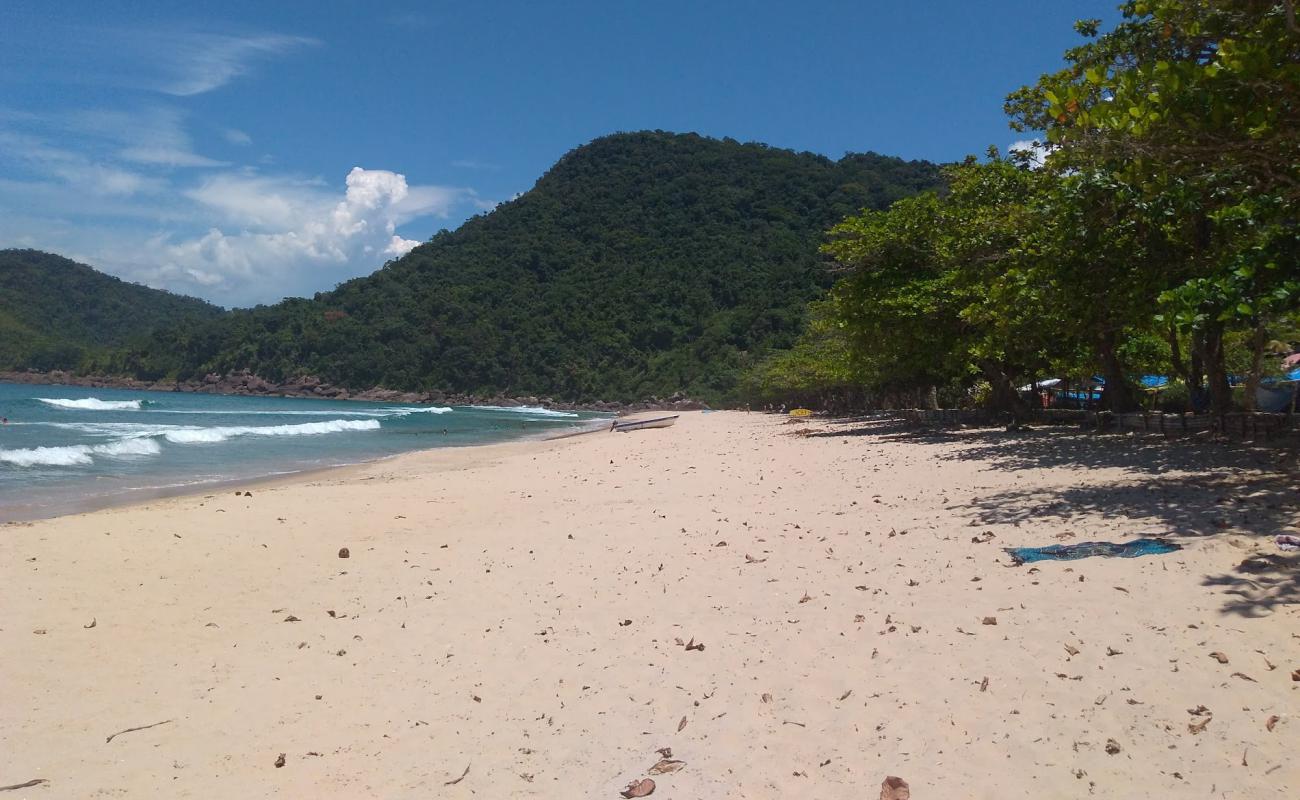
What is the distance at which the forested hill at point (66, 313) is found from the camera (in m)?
117

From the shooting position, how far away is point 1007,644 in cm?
462

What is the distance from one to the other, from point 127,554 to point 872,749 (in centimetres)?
795

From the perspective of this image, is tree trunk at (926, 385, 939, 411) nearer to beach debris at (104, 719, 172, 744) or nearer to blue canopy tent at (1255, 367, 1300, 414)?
blue canopy tent at (1255, 367, 1300, 414)

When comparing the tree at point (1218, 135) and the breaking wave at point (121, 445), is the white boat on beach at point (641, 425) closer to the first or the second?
the breaking wave at point (121, 445)

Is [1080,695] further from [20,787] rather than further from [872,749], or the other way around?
[20,787]

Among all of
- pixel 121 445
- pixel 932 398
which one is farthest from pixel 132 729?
pixel 932 398

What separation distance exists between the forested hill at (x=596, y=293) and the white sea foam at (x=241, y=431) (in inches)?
2067

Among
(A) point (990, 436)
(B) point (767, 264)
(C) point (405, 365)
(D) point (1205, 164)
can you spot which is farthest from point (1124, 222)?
(C) point (405, 365)

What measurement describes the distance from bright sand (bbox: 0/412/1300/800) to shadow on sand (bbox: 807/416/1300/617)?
46 millimetres

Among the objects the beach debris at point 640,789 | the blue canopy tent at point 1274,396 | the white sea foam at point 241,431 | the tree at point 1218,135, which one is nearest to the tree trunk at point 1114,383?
the blue canopy tent at point 1274,396

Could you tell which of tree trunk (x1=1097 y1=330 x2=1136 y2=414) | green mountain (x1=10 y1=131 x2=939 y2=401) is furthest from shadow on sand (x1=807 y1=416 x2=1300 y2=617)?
green mountain (x1=10 y1=131 x2=939 y2=401)

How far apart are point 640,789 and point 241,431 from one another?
116ft

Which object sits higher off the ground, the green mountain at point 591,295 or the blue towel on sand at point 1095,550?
the green mountain at point 591,295

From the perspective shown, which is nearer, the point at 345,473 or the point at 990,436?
the point at 990,436
